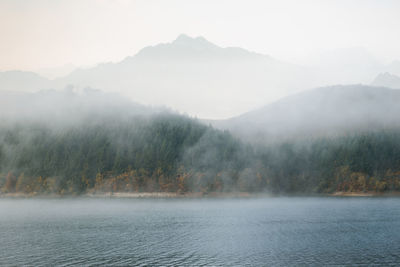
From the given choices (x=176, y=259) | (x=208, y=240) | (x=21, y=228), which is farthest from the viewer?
(x=21, y=228)

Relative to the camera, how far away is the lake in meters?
55.6

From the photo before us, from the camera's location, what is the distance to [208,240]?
239 ft

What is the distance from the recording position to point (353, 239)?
2879 inches

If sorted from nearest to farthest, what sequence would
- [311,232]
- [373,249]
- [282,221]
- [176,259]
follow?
[176,259]
[373,249]
[311,232]
[282,221]

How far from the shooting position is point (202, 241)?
71688 millimetres

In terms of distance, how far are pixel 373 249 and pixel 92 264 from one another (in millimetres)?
48677

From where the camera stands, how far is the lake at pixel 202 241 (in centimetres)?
5562

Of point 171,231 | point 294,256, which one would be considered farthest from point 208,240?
point 294,256

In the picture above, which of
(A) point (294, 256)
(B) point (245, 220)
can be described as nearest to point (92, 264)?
(A) point (294, 256)

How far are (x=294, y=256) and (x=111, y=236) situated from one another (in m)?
40.1

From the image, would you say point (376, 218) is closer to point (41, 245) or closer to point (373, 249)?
point (373, 249)

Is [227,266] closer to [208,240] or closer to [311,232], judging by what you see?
[208,240]

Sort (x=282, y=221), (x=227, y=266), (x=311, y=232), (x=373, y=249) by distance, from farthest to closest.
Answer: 1. (x=282, y=221)
2. (x=311, y=232)
3. (x=373, y=249)
4. (x=227, y=266)

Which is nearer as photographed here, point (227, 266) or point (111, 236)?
point (227, 266)
